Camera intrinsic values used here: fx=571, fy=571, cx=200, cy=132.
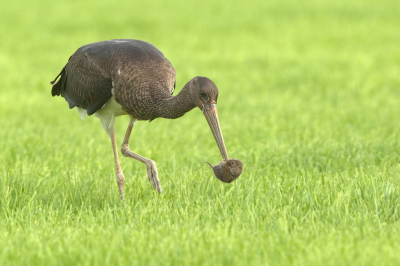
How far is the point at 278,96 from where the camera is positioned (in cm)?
1172

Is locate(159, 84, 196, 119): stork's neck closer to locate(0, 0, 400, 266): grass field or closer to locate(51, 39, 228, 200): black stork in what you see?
locate(51, 39, 228, 200): black stork

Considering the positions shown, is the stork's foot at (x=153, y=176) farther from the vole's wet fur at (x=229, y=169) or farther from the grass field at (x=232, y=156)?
the vole's wet fur at (x=229, y=169)

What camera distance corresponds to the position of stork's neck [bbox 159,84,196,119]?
5.03m

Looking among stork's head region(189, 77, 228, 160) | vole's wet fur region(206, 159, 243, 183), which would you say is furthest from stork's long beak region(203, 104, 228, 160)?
vole's wet fur region(206, 159, 243, 183)

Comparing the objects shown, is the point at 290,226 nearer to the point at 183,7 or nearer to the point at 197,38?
the point at 197,38

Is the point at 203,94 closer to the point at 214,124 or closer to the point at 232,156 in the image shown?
the point at 214,124

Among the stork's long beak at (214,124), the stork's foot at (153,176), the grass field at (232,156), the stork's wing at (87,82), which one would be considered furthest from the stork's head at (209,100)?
the stork's wing at (87,82)

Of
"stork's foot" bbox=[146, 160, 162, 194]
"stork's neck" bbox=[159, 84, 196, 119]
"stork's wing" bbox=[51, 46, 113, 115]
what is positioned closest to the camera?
"stork's neck" bbox=[159, 84, 196, 119]

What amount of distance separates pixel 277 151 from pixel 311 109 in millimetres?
3592

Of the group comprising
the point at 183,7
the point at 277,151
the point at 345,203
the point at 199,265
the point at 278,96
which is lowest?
the point at 199,265

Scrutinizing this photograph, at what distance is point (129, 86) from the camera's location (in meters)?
5.41

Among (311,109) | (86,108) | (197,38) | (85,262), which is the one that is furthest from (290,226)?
(197,38)

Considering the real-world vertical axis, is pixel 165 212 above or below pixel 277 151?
below

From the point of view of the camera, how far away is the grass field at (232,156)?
13.1ft
